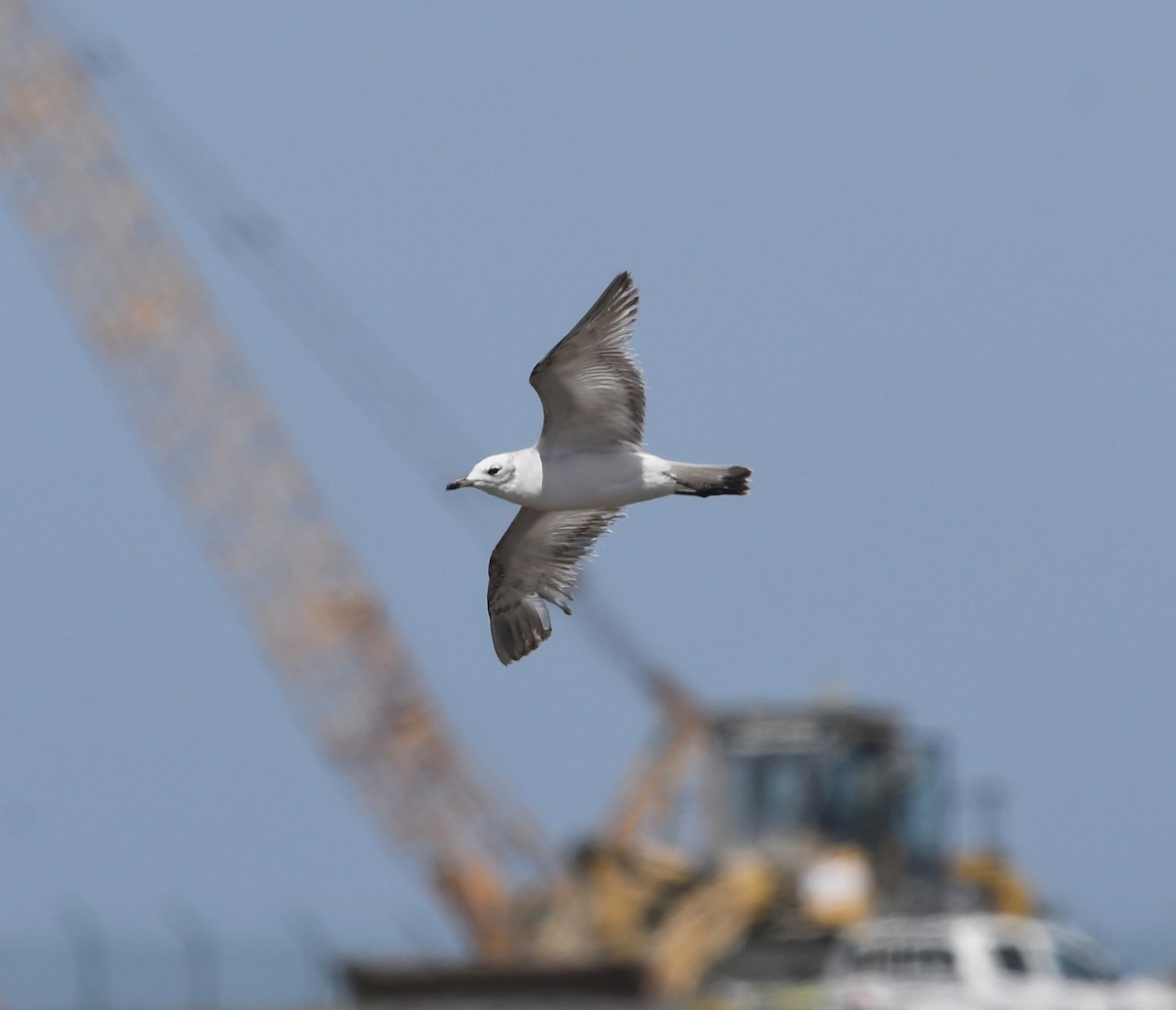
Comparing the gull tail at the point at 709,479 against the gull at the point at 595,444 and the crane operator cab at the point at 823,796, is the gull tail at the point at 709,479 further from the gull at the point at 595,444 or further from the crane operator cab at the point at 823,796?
the crane operator cab at the point at 823,796

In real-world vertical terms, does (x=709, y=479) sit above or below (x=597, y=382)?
below

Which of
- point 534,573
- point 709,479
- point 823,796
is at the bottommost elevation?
point 823,796

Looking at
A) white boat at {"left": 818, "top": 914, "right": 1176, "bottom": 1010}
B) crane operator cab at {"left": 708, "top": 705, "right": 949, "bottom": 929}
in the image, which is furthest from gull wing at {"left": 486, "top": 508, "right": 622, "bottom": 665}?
crane operator cab at {"left": 708, "top": 705, "right": 949, "bottom": 929}

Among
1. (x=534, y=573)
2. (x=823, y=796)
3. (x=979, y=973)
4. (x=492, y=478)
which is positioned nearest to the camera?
(x=492, y=478)

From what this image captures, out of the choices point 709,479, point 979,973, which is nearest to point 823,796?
point 979,973

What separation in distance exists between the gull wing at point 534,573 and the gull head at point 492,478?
146cm

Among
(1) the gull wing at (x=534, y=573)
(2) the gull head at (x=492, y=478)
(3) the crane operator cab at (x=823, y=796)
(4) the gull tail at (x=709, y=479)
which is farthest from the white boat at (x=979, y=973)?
(2) the gull head at (x=492, y=478)

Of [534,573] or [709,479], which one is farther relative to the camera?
[534,573]

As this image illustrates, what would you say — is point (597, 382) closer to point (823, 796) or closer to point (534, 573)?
point (534, 573)

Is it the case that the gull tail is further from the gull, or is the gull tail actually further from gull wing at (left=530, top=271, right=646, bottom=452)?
gull wing at (left=530, top=271, right=646, bottom=452)

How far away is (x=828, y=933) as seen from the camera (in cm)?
3297

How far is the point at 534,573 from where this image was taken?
12.8m

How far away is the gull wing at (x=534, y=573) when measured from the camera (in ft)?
41.6

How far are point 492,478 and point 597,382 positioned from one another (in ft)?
2.77
